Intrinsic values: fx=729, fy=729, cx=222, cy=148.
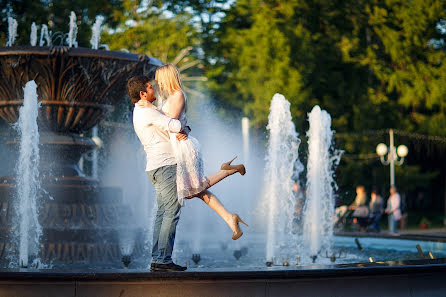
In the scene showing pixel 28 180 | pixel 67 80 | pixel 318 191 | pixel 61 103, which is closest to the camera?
pixel 28 180

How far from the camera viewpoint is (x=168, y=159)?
5410mm

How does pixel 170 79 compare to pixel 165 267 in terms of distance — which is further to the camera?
pixel 170 79

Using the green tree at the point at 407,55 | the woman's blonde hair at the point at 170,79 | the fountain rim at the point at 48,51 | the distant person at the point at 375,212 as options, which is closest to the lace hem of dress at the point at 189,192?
the woman's blonde hair at the point at 170,79

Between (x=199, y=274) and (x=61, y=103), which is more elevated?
(x=61, y=103)

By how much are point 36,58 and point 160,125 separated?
4.00m

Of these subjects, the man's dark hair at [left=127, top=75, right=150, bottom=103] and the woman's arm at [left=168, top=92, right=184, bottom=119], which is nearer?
the woman's arm at [left=168, top=92, right=184, bottom=119]

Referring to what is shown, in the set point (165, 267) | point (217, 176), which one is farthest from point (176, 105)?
point (165, 267)

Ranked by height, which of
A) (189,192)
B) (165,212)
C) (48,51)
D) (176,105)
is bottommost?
(165,212)

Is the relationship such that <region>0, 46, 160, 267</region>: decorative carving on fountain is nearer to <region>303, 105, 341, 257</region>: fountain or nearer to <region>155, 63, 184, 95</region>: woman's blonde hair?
<region>155, 63, 184, 95</region>: woman's blonde hair

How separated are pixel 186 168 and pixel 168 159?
5.9 inches

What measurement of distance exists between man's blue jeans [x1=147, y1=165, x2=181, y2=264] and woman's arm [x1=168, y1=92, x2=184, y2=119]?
1.27 ft

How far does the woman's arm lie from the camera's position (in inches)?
211

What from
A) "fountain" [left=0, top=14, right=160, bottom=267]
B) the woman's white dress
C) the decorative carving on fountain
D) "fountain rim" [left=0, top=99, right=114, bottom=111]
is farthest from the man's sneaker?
"fountain rim" [left=0, top=99, right=114, bottom=111]

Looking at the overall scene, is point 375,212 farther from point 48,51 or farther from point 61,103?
point 48,51
